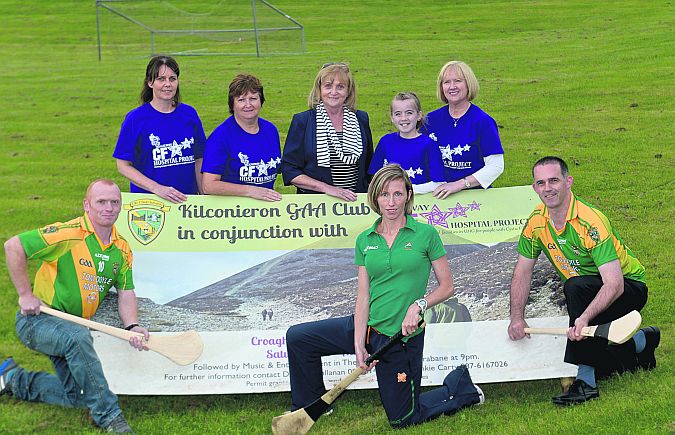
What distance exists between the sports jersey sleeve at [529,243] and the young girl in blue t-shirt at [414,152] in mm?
905

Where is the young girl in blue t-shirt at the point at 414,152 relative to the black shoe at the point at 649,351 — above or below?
above

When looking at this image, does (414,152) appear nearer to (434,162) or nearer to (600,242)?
(434,162)

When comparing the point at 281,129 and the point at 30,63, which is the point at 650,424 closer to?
the point at 281,129

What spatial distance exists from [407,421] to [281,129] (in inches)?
451

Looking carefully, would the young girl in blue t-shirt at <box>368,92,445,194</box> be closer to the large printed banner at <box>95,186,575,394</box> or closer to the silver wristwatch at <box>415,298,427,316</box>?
the large printed banner at <box>95,186,575,394</box>

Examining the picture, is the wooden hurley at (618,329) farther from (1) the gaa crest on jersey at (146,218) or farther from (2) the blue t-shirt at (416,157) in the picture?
(1) the gaa crest on jersey at (146,218)

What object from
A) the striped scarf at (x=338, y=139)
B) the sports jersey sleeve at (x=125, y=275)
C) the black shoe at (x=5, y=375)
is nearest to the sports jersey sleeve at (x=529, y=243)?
the striped scarf at (x=338, y=139)

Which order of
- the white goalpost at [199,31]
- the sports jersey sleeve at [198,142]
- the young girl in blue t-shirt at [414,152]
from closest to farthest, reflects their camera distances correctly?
1. the young girl in blue t-shirt at [414,152]
2. the sports jersey sleeve at [198,142]
3. the white goalpost at [199,31]

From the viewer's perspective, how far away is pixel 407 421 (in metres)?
6.30

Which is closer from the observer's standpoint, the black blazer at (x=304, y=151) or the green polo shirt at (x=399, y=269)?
the green polo shirt at (x=399, y=269)

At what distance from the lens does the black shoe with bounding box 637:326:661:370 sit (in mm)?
7012

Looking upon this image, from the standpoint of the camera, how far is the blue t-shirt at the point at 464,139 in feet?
24.8

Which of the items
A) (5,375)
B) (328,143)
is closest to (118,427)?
Result: (5,375)

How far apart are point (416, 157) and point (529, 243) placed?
116cm
